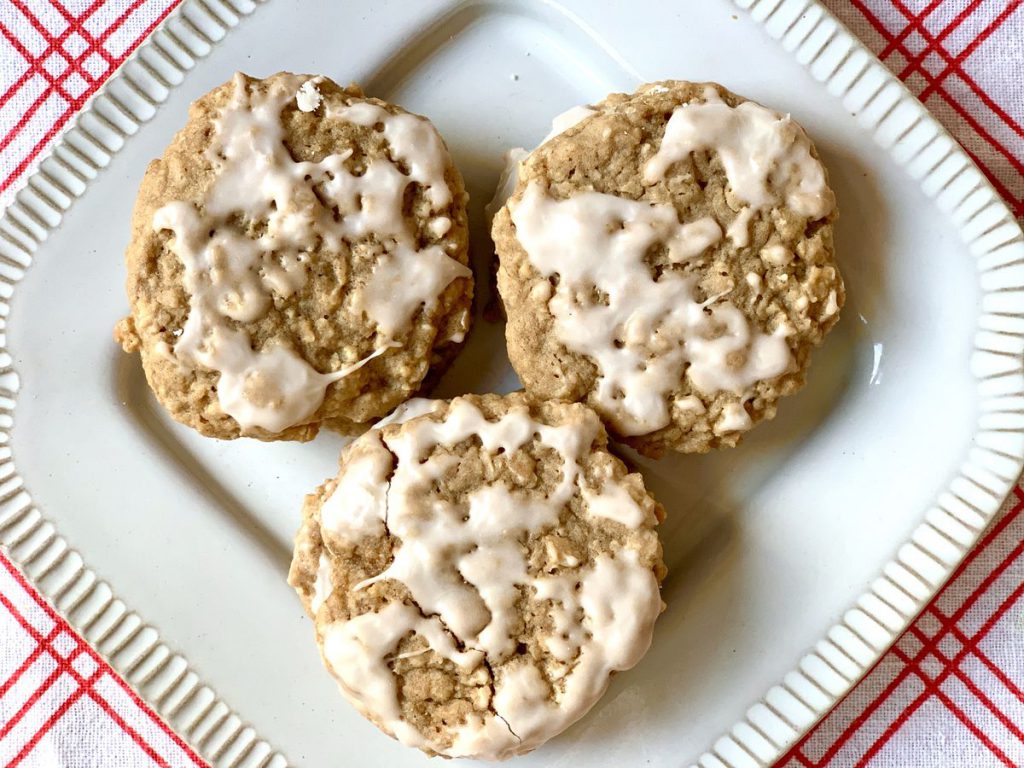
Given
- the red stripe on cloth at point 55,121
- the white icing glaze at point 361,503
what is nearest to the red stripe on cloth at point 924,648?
the white icing glaze at point 361,503

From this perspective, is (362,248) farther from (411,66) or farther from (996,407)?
(996,407)

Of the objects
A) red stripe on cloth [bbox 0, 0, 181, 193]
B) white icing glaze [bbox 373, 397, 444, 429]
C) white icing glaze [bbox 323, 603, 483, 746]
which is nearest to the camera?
white icing glaze [bbox 323, 603, 483, 746]

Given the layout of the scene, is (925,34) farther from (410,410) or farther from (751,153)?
(410,410)

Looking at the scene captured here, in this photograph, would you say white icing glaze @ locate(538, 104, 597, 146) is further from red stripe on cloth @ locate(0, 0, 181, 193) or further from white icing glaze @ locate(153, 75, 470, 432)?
red stripe on cloth @ locate(0, 0, 181, 193)

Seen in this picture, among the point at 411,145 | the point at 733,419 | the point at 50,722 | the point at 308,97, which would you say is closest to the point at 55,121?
the point at 308,97

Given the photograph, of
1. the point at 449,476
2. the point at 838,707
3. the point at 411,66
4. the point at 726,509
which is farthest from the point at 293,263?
Result: the point at 838,707

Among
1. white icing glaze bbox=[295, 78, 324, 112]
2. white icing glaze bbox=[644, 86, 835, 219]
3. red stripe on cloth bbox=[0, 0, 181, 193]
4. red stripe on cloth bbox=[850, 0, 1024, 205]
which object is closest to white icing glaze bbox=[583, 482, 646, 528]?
white icing glaze bbox=[644, 86, 835, 219]
